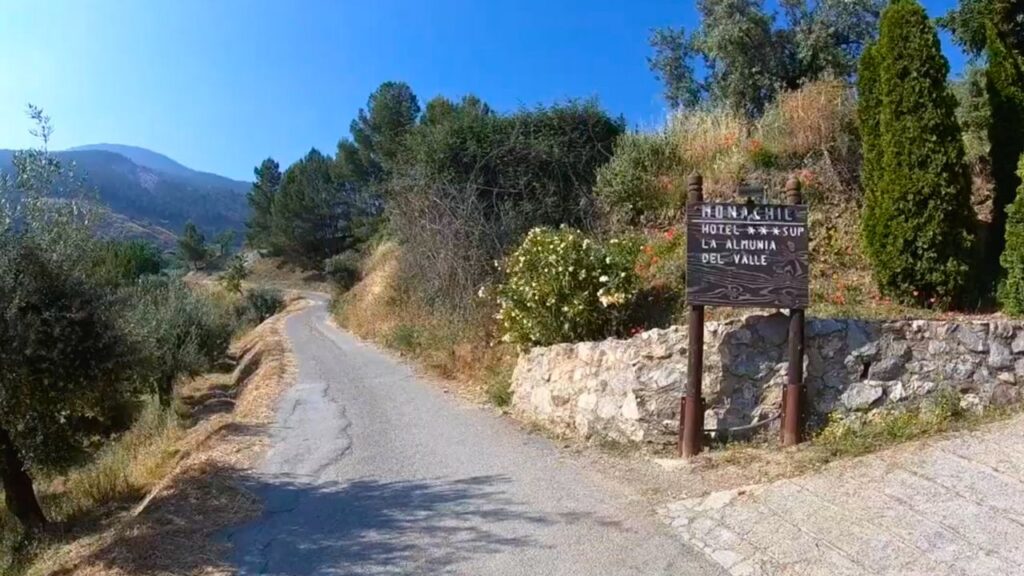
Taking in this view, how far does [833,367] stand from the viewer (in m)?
6.53

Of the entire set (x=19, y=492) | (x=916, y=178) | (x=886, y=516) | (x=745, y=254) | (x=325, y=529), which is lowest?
(x=19, y=492)

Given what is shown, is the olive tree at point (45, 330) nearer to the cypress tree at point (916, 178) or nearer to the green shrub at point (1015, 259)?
the cypress tree at point (916, 178)

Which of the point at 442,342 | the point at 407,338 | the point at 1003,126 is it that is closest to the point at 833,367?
the point at 1003,126

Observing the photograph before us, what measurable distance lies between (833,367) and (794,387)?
0.58m

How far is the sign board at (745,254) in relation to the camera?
6297 mm

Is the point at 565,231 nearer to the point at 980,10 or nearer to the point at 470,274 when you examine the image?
the point at 470,274

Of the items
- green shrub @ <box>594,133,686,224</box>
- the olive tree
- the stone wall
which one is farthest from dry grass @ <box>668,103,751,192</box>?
the olive tree

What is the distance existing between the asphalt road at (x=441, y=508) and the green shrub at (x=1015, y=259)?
4.59 metres

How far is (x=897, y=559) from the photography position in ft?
13.8

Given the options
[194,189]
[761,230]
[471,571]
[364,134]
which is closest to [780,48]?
[761,230]

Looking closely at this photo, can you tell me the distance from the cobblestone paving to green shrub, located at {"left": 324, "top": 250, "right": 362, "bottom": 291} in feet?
120

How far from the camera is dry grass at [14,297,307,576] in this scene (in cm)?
521

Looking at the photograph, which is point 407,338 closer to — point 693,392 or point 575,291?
point 575,291

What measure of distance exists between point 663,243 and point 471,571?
258 inches
